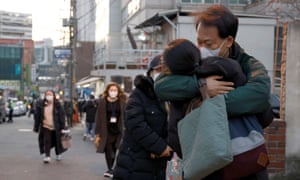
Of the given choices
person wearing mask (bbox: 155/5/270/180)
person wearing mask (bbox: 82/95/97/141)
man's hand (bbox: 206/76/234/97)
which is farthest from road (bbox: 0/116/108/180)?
man's hand (bbox: 206/76/234/97)

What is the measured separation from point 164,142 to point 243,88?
8.25 feet

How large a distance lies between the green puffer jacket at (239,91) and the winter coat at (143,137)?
235 cm

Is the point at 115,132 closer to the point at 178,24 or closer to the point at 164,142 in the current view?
the point at 164,142

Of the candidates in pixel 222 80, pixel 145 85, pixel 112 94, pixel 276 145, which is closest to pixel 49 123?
pixel 112 94

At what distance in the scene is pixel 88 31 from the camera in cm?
8962

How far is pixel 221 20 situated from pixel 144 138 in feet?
8.24

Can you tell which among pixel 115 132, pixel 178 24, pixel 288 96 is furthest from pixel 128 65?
pixel 288 96

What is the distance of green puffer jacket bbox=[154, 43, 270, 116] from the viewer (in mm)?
2688

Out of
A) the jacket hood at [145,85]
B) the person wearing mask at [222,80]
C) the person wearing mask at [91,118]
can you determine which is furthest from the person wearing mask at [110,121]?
the person wearing mask at [91,118]

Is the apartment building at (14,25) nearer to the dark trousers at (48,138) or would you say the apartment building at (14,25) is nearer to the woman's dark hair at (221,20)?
the dark trousers at (48,138)

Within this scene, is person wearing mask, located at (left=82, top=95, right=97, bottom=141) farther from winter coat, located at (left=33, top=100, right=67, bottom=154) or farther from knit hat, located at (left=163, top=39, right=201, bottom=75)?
knit hat, located at (left=163, top=39, right=201, bottom=75)

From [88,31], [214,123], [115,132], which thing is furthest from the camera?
[88,31]

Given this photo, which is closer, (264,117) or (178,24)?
(264,117)

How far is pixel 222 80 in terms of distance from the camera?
9.04 ft
